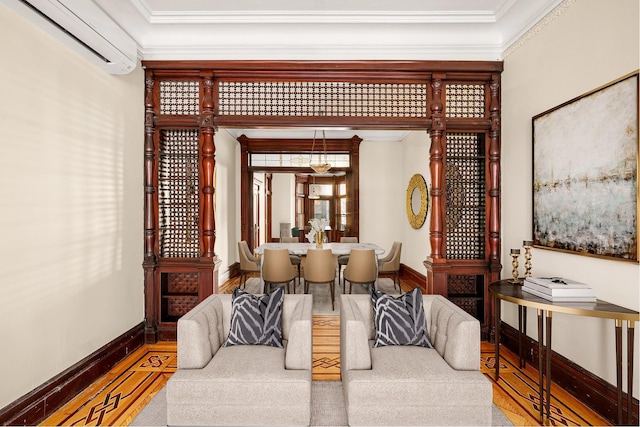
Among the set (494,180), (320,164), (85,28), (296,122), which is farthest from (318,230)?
(85,28)

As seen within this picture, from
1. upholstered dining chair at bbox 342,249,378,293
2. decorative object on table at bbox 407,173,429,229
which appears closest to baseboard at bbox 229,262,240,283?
upholstered dining chair at bbox 342,249,378,293

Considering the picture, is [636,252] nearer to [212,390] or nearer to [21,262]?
[212,390]

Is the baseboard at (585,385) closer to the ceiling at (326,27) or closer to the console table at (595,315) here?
the console table at (595,315)

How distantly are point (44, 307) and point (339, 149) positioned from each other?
6.07 meters

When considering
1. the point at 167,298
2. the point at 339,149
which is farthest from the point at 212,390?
the point at 339,149

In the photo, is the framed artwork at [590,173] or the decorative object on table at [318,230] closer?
the framed artwork at [590,173]

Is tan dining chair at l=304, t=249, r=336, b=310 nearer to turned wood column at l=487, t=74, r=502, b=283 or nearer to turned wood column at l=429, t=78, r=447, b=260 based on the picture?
turned wood column at l=429, t=78, r=447, b=260

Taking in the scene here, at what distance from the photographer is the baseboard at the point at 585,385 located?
2.36 meters

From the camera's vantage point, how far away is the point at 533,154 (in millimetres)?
3205

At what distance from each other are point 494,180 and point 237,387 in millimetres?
3309

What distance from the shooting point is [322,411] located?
2377mm

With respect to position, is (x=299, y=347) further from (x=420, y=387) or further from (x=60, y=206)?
(x=60, y=206)

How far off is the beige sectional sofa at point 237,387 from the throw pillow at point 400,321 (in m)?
0.62

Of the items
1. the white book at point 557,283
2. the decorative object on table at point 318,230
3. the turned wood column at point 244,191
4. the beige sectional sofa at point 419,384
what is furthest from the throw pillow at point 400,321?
the turned wood column at point 244,191
